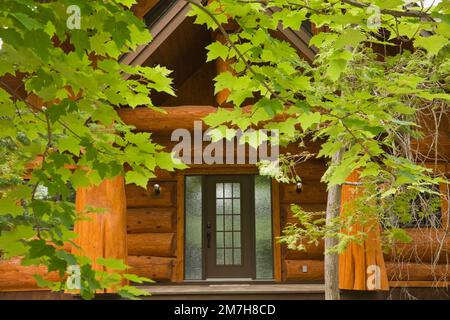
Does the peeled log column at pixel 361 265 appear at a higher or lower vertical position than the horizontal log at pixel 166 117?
lower

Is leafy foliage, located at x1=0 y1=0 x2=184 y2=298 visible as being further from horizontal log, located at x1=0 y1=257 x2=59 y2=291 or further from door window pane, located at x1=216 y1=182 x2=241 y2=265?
door window pane, located at x1=216 y1=182 x2=241 y2=265

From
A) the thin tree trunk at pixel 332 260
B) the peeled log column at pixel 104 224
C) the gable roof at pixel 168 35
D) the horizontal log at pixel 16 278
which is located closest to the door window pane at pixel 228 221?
the peeled log column at pixel 104 224

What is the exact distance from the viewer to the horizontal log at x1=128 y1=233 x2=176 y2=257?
9578 mm

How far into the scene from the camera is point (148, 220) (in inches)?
382

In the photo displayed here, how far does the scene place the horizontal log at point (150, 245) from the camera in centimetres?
958

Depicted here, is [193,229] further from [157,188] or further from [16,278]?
[16,278]

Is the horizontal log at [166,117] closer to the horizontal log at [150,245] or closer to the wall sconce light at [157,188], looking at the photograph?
the wall sconce light at [157,188]

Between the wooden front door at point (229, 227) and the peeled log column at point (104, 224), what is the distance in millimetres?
3213

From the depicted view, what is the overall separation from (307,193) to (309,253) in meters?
1.24

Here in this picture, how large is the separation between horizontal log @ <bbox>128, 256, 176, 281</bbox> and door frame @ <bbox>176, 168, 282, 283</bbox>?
6.1 inches

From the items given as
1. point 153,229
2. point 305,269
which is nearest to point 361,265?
point 305,269

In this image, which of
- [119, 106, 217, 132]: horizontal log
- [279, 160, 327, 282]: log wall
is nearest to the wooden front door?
[279, 160, 327, 282]: log wall
